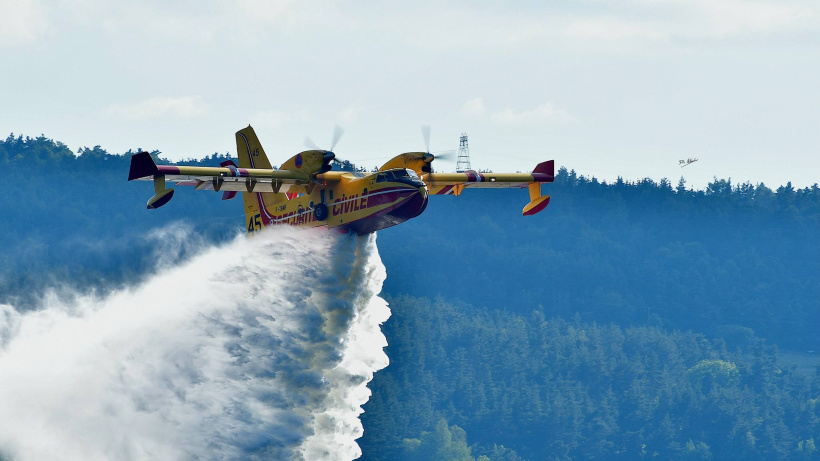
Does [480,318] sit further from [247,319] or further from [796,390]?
[247,319]

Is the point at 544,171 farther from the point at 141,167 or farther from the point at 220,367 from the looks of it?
the point at 141,167

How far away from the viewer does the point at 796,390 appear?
638 feet

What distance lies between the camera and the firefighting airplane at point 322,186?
131 ft

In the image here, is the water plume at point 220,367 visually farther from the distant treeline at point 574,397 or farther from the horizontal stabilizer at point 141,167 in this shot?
the distant treeline at point 574,397

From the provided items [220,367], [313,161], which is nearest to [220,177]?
[313,161]

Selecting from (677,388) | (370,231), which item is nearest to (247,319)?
(370,231)

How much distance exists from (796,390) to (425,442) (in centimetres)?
7838

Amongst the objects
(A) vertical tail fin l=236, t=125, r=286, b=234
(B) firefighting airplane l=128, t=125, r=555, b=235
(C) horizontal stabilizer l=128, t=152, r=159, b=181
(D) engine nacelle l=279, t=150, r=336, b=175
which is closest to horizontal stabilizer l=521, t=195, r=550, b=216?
(B) firefighting airplane l=128, t=125, r=555, b=235

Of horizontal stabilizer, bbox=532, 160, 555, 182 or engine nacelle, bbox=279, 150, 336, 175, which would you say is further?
horizontal stabilizer, bbox=532, 160, 555, 182

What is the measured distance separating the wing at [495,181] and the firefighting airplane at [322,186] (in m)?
0.05

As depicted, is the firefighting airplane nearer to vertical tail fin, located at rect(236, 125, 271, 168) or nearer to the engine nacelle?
the engine nacelle

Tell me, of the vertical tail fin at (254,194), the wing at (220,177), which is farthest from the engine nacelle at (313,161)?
the vertical tail fin at (254,194)

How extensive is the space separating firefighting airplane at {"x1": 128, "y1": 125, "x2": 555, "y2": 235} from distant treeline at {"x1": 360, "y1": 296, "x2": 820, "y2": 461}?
103 metres

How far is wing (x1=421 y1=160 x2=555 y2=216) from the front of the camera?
4653 centimetres
